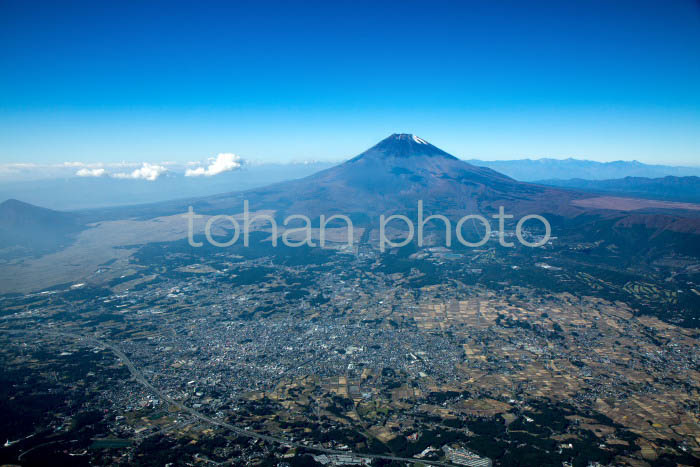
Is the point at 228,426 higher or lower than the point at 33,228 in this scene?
lower

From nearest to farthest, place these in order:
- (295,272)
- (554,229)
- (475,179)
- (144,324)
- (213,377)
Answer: (213,377), (144,324), (295,272), (554,229), (475,179)

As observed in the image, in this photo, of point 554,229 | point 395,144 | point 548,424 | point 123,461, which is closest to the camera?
point 123,461

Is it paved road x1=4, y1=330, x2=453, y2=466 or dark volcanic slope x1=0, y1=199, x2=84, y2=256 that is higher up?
dark volcanic slope x1=0, y1=199, x2=84, y2=256

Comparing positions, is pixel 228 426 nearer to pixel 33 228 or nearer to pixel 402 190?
pixel 402 190

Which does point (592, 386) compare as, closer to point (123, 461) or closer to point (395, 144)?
point (123, 461)

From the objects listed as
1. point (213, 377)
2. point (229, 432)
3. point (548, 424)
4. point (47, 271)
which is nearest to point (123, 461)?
point (229, 432)

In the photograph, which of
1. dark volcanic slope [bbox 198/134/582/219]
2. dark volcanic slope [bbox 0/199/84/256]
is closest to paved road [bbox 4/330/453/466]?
dark volcanic slope [bbox 198/134/582/219]

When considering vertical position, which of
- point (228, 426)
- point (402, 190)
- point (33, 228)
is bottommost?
point (228, 426)

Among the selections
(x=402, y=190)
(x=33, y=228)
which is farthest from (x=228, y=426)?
(x=33, y=228)

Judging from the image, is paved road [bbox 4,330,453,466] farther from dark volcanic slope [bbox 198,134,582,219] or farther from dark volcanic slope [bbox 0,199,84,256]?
dark volcanic slope [bbox 0,199,84,256]

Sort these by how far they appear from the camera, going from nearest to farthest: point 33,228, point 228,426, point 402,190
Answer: point 228,426, point 33,228, point 402,190

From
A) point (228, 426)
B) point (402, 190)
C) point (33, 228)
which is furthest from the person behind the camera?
point (402, 190)
